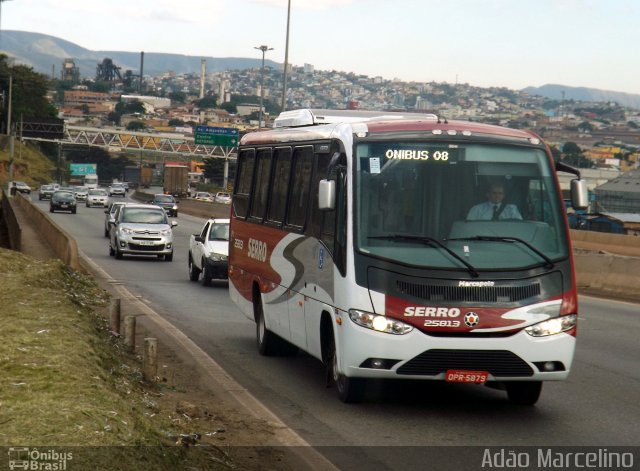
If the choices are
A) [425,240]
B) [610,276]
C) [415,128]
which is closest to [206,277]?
[610,276]

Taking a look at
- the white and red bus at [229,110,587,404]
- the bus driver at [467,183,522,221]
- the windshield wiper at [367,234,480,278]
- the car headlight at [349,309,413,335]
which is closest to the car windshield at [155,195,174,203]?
the white and red bus at [229,110,587,404]

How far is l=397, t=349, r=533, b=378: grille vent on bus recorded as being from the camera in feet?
35.7

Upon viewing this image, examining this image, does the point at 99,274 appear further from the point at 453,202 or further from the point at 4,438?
the point at 4,438

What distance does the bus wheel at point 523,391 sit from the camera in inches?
463

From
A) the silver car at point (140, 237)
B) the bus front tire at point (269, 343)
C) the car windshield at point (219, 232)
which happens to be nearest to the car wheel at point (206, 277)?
the car windshield at point (219, 232)

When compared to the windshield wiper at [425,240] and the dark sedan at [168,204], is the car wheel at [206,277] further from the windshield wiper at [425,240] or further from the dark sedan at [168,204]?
the dark sedan at [168,204]

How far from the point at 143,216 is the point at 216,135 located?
7116 centimetres

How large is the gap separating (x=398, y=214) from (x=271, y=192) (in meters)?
3.96

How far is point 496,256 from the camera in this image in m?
11.2

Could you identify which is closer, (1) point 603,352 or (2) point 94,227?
(1) point 603,352

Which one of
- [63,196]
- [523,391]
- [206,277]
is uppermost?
[523,391]

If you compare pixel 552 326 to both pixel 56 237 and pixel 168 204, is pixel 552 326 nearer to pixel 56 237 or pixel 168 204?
pixel 56 237

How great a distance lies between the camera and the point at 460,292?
10.9 metres

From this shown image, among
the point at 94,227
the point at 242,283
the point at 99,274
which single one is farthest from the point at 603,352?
the point at 94,227
